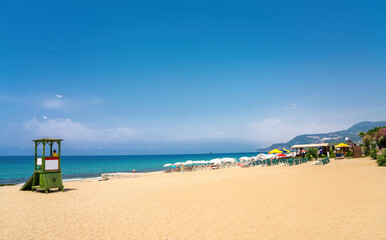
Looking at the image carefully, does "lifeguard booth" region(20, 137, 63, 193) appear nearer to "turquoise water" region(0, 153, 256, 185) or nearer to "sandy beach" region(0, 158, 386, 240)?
"sandy beach" region(0, 158, 386, 240)

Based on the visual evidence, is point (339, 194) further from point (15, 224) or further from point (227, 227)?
point (15, 224)

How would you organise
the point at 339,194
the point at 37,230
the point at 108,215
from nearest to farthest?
the point at 37,230, the point at 108,215, the point at 339,194

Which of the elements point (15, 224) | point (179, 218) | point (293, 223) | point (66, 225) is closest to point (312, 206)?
point (293, 223)

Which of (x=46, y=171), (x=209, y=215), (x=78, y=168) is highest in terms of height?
(x=46, y=171)

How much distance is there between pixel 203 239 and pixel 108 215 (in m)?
3.44

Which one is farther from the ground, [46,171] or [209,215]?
[46,171]

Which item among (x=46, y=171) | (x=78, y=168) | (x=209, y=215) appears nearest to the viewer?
(x=209, y=215)

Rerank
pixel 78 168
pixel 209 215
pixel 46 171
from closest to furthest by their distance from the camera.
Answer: pixel 209 215 < pixel 46 171 < pixel 78 168

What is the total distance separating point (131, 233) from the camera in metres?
5.53

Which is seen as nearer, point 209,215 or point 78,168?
point 209,215

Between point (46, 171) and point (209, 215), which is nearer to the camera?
point (209, 215)

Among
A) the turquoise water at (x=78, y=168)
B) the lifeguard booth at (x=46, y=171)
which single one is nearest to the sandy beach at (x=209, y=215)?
the lifeguard booth at (x=46, y=171)

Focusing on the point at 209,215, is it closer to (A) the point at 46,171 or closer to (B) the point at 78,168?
(A) the point at 46,171

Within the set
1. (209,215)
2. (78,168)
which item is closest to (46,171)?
(209,215)
